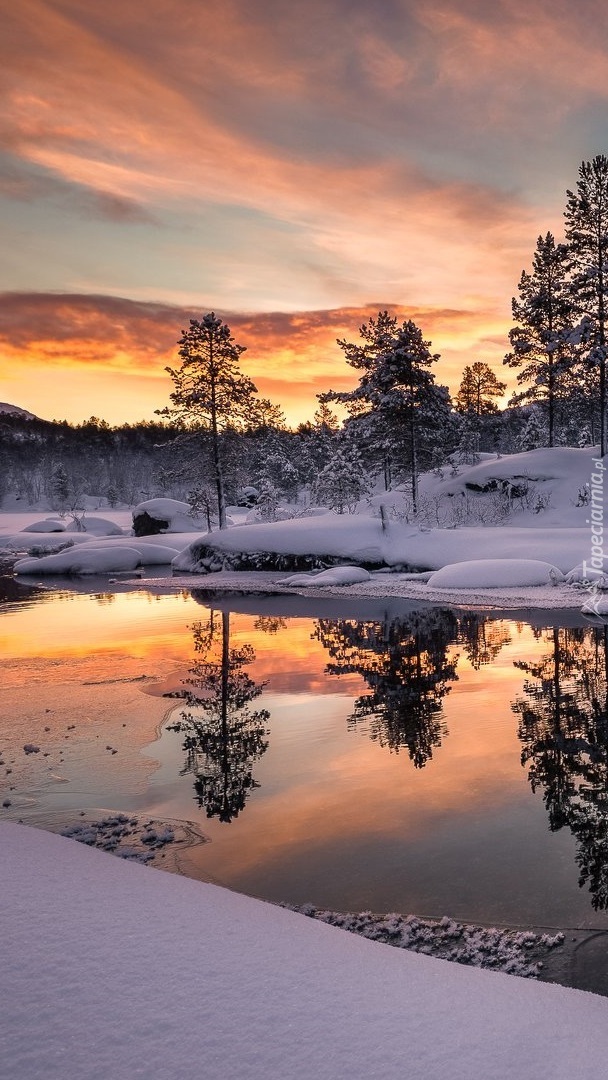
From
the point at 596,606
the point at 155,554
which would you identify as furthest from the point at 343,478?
the point at 596,606

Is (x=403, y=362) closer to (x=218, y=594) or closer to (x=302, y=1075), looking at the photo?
(x=218, y=594)

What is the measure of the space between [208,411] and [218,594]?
43.8 ft

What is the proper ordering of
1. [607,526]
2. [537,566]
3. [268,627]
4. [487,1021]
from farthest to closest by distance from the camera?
[607,526] < [537,566] < [268,627] < [487,1021]

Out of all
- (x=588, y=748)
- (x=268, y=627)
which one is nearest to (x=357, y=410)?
(x=268, y=627)

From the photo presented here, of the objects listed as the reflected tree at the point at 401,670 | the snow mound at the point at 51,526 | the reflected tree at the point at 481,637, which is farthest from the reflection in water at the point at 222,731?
the snow mound at the point at 51,526

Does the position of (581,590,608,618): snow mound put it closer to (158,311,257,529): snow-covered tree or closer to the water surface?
the water surface

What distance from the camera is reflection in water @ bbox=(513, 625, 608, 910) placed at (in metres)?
4.87

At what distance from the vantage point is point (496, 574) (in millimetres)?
19484

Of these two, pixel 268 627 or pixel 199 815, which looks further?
pixel 268 627

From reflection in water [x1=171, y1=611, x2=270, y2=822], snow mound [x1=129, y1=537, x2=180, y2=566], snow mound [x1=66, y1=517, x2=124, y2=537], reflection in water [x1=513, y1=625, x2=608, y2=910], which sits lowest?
reflection in water [x1=171, y1=611, x2=270, y2=822]

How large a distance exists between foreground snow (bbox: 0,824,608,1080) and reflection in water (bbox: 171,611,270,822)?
93.8 inches

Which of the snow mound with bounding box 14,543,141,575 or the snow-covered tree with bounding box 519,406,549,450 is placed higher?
the snow-covered tree with bounding box 519,406,549,450

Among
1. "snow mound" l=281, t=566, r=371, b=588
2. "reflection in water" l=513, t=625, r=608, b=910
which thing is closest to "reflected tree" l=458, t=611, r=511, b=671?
"reflection in water" l=513, t=625, r=608, b=910

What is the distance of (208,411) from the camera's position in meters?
32.7
